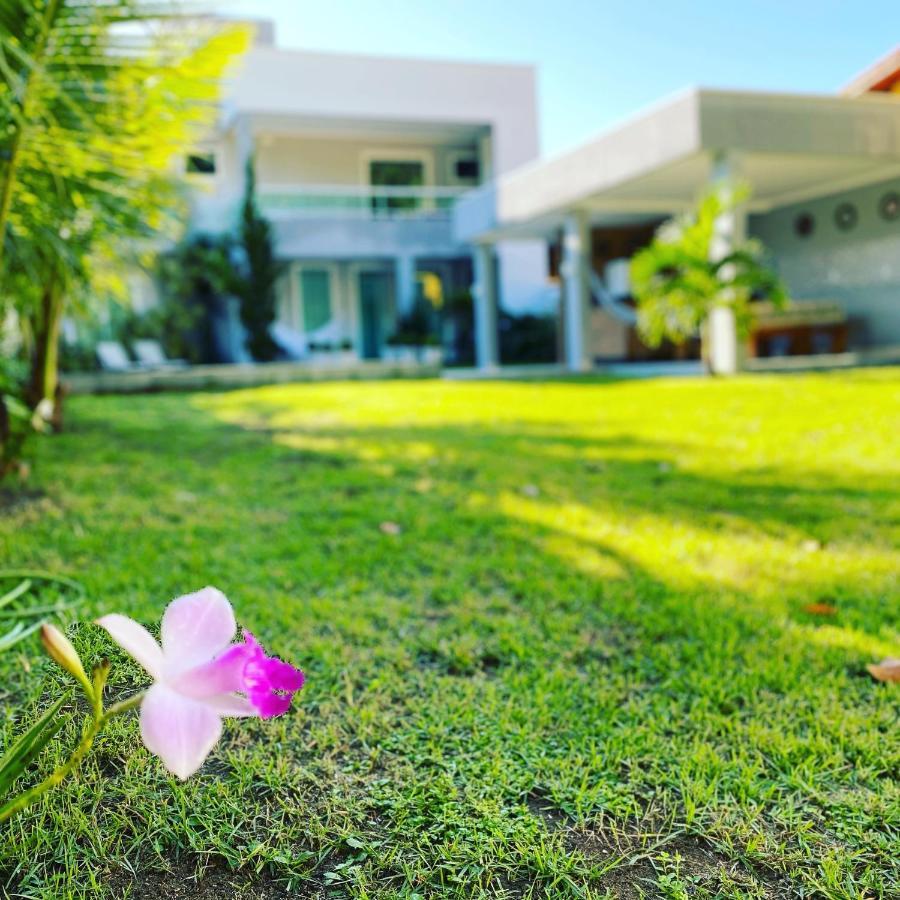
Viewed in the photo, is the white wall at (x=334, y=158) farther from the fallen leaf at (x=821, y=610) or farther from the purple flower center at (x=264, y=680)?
the purple flower center at (x=264, y=680)

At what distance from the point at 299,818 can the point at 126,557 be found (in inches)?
62.1

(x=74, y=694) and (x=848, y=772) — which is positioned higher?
(x=74, y=694)

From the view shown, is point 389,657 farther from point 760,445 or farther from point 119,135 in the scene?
point 760,445

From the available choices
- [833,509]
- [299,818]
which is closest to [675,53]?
[833,509]

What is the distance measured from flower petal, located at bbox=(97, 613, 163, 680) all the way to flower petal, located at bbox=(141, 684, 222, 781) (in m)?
0.02

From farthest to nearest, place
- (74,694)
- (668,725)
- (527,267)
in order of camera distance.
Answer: (527,267), (668,725), (74,694)

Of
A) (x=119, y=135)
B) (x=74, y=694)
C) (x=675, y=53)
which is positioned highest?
(x=675, y=53)

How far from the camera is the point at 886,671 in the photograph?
169 cm

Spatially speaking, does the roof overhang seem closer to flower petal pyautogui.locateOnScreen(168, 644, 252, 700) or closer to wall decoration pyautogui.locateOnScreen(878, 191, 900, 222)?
wall decoration pyautogui.locateOnScreen(878, 191, 900, 222)

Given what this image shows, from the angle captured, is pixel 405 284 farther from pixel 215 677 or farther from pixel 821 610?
pixel 215 677

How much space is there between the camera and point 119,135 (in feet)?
8.77

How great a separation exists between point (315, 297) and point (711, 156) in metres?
11.3

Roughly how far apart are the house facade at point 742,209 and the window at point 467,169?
16.9 ft

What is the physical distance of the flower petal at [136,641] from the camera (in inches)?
21.0
